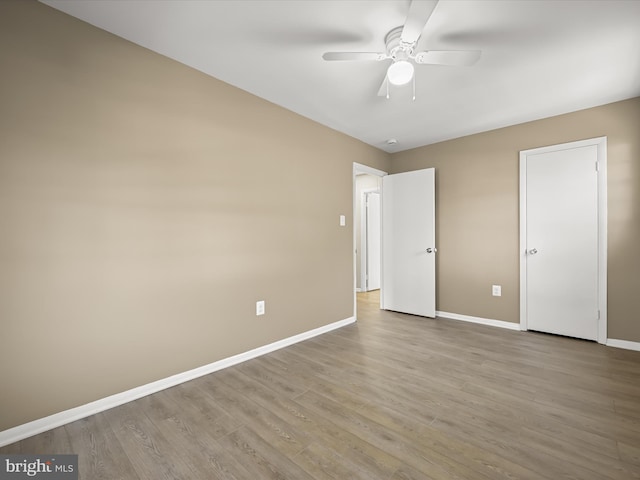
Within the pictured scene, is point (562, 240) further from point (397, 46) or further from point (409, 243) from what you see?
point (397, 46)

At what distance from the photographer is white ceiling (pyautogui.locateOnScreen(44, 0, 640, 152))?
1.72 metres

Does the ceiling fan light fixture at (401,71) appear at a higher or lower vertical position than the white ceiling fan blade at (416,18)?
lower

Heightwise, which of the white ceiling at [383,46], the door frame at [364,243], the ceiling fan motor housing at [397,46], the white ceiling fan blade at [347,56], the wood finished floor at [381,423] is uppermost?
the white ceiling at [383,46]

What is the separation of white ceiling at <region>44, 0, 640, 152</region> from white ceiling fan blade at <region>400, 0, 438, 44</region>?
173mm

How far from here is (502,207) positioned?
11.7 feet

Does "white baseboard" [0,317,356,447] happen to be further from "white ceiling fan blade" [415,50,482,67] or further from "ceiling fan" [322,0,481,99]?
"white ceiling fan blade" [415,50,482,67]

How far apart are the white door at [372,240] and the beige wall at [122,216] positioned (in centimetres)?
327

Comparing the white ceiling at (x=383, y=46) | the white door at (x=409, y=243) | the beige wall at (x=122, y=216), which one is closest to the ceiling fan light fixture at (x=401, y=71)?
the white ceiling at (x=383, y=46)

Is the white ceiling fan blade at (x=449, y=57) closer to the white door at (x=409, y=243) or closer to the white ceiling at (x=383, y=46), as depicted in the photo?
the white ceiling at (x=383, y=46)

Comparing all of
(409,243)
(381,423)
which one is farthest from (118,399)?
(409,243)

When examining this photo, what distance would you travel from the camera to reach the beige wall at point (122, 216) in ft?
5.32

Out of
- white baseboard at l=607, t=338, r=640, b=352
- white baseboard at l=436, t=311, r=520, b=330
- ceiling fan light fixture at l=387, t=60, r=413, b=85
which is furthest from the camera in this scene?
white baseboard at l=436, t=311, r=520, b=330

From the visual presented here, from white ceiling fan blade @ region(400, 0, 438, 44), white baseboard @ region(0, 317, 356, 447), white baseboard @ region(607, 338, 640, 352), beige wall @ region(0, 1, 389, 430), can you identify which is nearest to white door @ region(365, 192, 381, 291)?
beige wall @ region(0, 1, 389, 430)

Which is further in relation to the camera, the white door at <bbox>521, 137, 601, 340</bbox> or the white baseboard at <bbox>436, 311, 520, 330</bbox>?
the white baseboard at <bbox>436, 311, 520, 330</bbox>
